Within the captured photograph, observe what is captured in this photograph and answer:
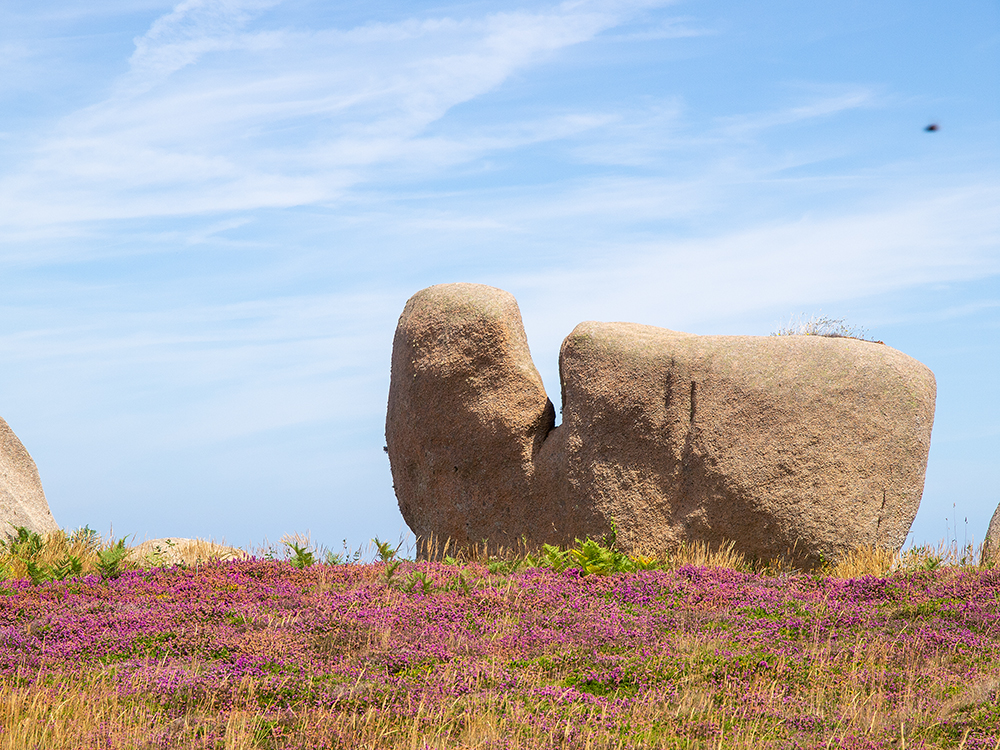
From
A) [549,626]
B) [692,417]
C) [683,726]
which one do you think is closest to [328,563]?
[549,626]

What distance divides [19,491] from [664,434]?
524 inches

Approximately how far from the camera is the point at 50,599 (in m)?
11.5

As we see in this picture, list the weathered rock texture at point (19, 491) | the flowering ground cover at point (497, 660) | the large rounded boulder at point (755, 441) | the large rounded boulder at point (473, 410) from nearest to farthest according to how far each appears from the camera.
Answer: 1. the flowering ground cover at point (497, 660)
2. the large rounded boulder at point (755, 441)
3. the large rounded boulder at point (473, 410)
4. the weathered rock texture at point (19, 491)

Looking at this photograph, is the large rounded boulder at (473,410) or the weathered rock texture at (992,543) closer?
the weathered rock texture at (992,543)

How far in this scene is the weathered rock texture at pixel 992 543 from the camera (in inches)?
595

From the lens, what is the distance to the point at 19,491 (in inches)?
757

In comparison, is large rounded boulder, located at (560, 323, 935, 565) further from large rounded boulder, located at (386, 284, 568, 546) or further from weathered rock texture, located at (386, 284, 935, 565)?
large rounded boulder, located at (386, 284, 568, 546)

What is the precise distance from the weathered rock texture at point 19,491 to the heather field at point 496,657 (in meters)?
5.70

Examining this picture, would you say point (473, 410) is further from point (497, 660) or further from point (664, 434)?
point (497, 660)

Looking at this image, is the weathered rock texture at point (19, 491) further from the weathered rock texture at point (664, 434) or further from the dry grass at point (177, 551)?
the weathered rock texture at point (664, 434)

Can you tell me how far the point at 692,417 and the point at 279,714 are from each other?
908cm

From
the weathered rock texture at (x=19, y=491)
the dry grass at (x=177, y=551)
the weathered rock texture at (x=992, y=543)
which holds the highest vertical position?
the weathered rock texture at (x=19, y=491)

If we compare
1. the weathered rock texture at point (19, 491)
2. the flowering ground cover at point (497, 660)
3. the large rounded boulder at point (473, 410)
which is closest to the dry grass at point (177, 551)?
the weathered rock texture at point (19, 491)

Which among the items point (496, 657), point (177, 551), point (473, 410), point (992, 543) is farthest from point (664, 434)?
point (177, 551)
